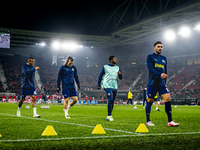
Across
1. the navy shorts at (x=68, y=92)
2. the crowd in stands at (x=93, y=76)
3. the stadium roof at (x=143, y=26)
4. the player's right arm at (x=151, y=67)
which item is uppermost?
the stadium roof at (x=143, y=26)

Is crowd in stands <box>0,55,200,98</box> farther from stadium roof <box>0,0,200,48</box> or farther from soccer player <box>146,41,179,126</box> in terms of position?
soccer player <box>146,41,179,126</box>

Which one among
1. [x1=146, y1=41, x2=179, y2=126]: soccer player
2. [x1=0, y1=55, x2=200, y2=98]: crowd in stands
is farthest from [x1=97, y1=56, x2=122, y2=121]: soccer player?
[x1=0, y1=55, x2=200, y2=98]: crowd in stands

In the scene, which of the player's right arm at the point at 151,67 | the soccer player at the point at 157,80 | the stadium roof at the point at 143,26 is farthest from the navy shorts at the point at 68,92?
the stadium roof at the point at 143,26

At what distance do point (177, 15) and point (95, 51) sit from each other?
106 feet

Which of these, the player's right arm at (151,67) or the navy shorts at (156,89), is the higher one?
the player's right arm at (151,67)

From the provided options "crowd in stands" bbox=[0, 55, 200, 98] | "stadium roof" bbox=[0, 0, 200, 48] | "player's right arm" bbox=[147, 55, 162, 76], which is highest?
"stadium roof" bbox=[0, 0, 200, 48]

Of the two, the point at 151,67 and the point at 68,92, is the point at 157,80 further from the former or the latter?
the point at 68,92

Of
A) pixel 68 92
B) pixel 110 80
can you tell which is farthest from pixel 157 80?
pixel 68 92

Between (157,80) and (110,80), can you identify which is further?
(110,80)

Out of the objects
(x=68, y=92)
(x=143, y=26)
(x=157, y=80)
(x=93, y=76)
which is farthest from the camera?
(x=93, y=76)

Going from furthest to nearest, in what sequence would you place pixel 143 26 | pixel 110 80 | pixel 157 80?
pixel 143 26
pixel 110 80
pixel 157 80

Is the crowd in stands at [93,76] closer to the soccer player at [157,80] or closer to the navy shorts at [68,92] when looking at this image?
the navy shorts at [68,92]

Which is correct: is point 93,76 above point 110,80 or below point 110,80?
above

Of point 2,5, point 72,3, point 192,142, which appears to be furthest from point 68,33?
point 192,142
